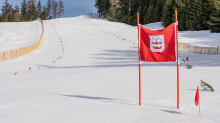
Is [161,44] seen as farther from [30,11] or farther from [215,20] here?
[30,11]

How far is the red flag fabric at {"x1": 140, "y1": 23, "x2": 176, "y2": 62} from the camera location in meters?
6.94

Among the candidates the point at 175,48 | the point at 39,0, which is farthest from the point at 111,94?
the point at 39,0

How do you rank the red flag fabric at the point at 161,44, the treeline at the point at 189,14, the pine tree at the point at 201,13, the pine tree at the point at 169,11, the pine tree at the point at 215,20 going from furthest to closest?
1. the pine tree at the point at 169,11
2. the pine tree at the point at 201,13
3. the treeline at the point at 189,14
4. the pine tree at the point at 215,20
5. the red flag fabric at the point at 161,44

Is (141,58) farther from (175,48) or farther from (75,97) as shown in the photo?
(75,97)

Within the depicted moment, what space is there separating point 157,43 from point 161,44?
0.50 ft

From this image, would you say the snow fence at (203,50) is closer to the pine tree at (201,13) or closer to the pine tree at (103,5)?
the pine tree at (201,13)

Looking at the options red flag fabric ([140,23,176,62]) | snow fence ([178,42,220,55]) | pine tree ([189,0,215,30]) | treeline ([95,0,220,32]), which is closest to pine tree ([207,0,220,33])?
treeline ([95,0,220,32])

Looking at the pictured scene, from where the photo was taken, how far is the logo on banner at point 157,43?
22.8 ft

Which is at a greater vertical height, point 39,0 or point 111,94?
point 39,0

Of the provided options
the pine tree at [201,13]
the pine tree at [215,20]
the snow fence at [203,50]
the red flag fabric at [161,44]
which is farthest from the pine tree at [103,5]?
the red flag fabric at [161,44]

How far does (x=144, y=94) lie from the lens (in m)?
8.88

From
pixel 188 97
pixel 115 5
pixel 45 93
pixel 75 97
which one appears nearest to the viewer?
pixel 188 97

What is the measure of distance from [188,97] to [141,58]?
9.58ft

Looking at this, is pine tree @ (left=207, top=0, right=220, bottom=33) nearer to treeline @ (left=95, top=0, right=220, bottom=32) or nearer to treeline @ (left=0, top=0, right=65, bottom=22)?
treeline @ (left=95, top=0, right=220, bottom=32)
